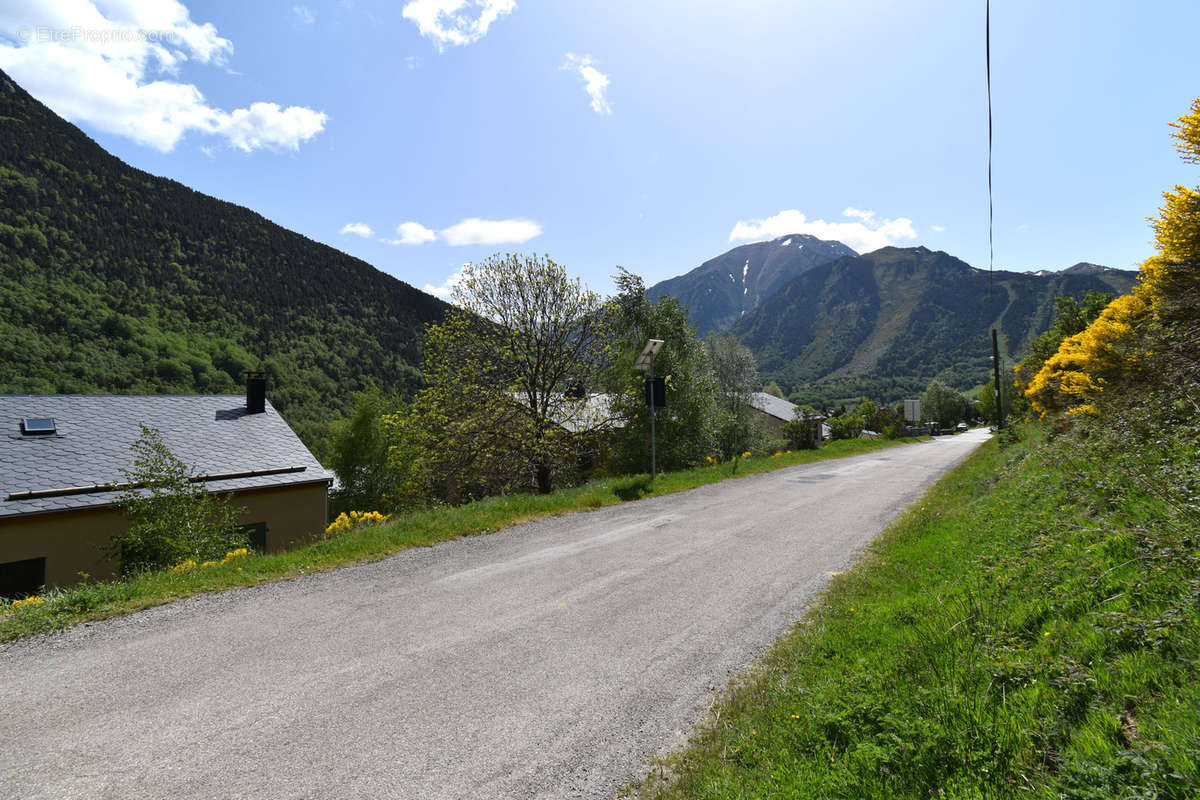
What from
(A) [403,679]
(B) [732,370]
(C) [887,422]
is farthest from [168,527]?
(C) [887,422]

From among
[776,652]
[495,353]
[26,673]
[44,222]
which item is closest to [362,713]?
[26,673]

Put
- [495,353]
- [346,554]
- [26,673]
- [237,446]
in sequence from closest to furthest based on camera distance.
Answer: [26,673] → [346,554] → [495,353] → [237,446]

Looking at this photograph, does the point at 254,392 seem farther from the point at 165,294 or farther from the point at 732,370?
Result: the point at 165,294

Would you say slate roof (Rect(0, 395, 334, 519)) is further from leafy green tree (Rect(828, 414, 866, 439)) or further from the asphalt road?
leafy green tree (Rect(828, 414, 866, 439))

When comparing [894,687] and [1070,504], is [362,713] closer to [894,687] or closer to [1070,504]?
[894,687]

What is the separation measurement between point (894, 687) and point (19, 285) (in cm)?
8291

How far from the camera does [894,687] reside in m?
3.28

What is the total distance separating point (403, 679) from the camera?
3.74 meters

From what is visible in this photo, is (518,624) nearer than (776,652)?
No

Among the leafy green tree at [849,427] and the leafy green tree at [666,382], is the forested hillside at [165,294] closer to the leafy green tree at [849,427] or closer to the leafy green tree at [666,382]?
the leafy green tree at [666,382]

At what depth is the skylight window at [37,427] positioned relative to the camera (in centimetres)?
1427

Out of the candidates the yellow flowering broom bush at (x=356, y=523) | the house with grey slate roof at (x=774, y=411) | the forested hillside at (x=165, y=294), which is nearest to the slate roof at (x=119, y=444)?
the yellow flowering broom bush at (x=356, y=523)

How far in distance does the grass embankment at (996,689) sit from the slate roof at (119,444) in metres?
14.8

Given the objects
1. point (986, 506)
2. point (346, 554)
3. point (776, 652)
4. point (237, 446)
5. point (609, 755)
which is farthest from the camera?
point (237, 446)
